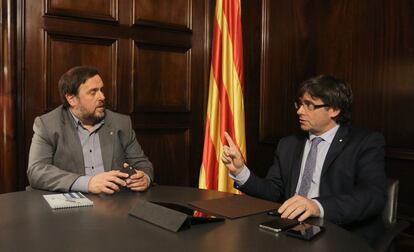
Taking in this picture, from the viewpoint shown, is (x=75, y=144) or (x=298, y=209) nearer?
(x=298, y=209)

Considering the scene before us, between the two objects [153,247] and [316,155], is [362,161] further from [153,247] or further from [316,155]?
[153,247]

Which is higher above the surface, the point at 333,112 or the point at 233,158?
the point at 333,112

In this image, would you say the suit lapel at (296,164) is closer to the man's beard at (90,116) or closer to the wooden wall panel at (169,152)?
the man's beard at (90,116)

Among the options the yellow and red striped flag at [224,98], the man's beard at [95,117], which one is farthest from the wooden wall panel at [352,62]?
the man's beard at [95,117]

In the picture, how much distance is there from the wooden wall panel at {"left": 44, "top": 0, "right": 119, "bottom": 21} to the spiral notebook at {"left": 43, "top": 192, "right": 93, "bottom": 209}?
5.60ft

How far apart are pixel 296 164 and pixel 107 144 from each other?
3.41 ft

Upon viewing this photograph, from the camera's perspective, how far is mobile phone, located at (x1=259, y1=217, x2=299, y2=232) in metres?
1.29

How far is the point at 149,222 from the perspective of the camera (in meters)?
1.37

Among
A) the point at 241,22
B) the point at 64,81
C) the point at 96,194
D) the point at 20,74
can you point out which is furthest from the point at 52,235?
the point at 241,22

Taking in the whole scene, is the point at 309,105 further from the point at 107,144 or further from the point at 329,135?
the point at 107,144

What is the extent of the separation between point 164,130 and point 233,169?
5.06 ft

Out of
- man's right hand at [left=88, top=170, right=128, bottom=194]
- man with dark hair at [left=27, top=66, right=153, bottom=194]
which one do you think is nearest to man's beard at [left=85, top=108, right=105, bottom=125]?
man with dark hair at [left=27, top=66, right=153, bottom=194]

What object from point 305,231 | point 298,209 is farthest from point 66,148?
point 305,231

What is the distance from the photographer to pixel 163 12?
340 cm
